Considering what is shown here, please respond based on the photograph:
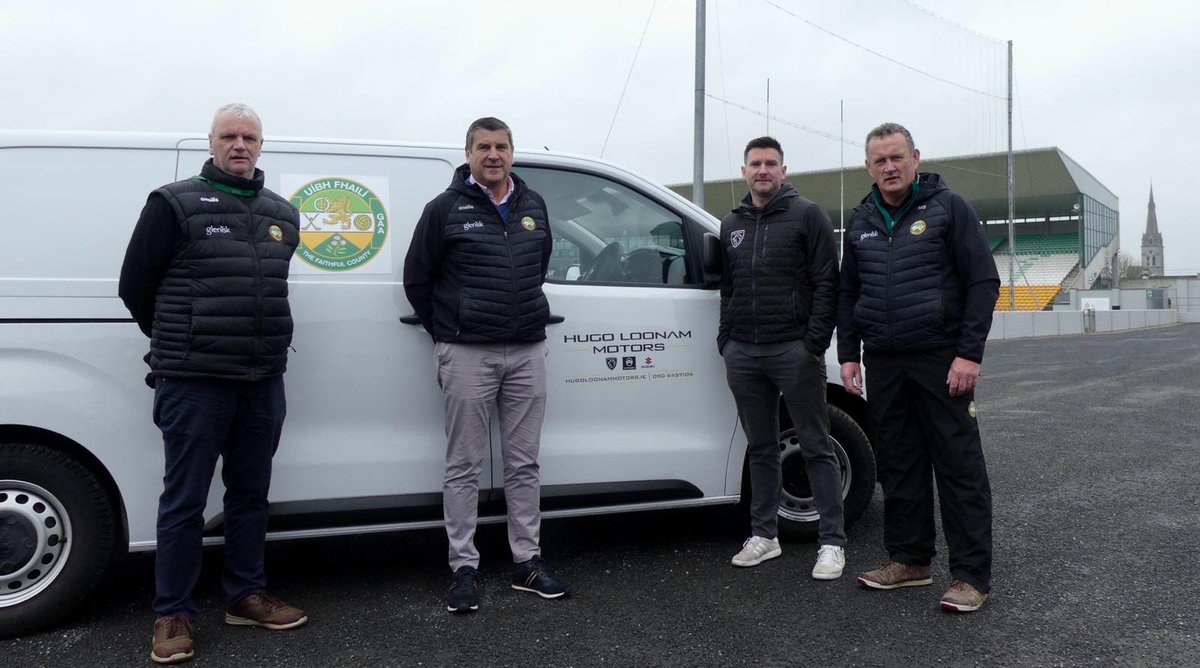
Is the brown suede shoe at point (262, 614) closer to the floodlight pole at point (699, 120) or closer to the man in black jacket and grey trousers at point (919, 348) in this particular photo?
the man in black jacket and grey trousers at point (919, 348)

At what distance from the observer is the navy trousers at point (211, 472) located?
302cm

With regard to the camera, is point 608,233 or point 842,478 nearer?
point 608,233

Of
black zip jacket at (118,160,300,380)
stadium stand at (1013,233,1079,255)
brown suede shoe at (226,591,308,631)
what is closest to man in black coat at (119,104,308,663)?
black zip jacket at (118,160,300,380)

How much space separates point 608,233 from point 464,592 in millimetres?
1651

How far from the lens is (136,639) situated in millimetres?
3160

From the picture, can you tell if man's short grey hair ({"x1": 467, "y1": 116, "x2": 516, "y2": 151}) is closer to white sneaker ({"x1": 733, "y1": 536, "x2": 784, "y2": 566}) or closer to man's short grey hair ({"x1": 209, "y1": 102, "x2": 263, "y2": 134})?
man's short grey hair ({"x1": 209, "y1": 102, "x2": 263, "y2": 134})

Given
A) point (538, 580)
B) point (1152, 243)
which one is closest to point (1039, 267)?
point (538, 580)

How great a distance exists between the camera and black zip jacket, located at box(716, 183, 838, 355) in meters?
3.74

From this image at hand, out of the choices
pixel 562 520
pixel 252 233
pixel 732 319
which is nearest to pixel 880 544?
pixel 732 319

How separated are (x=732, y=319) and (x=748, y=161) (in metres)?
0.71

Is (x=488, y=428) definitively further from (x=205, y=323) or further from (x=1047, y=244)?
(x=1047, y=244)

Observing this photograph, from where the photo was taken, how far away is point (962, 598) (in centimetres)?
334

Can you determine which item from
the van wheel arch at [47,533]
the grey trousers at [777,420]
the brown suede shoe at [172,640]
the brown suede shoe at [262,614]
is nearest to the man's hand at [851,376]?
the grey trousers at [777,420]

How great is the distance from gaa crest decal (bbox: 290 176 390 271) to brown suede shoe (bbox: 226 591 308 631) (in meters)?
1.28
